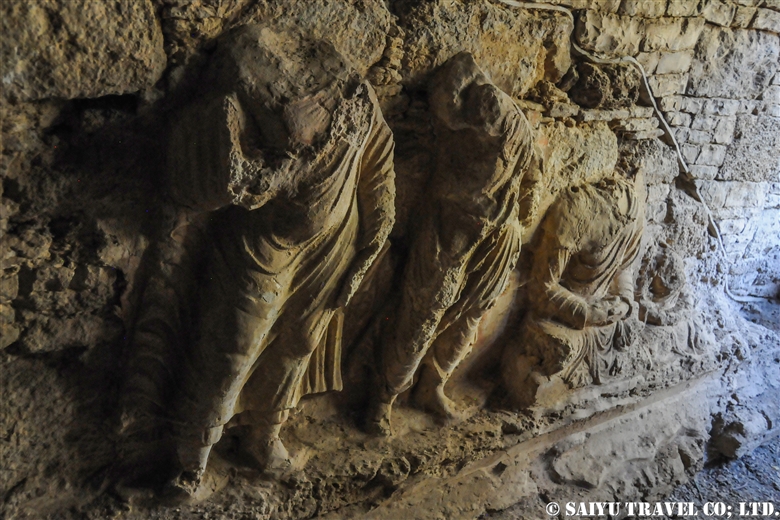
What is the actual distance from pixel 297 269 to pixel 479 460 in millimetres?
1673

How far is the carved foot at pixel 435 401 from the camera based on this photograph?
10.9ft

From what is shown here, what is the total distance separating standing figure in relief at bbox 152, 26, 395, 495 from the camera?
2.11 meters

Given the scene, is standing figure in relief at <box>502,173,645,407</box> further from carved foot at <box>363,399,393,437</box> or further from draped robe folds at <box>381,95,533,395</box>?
carved foot at <box>363,399,393,437</box>

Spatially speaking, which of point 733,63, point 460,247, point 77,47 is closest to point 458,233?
point 460,247

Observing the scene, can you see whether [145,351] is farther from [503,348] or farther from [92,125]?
[503,348]

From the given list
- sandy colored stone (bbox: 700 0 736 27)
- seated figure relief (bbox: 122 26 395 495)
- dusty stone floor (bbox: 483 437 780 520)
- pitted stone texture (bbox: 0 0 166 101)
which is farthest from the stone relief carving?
dusty stone floor (bbox: 483 437 780 520)

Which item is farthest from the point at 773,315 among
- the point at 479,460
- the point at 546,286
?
the point at 479,460

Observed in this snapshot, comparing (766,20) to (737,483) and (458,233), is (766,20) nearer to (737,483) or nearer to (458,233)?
(458,233)

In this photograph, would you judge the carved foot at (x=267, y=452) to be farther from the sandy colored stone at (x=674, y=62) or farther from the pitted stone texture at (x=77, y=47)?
the sandy colored stone at (x=674, y=62)

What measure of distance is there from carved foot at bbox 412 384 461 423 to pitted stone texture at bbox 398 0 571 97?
1524 mm

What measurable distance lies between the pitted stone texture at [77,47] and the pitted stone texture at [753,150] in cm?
386

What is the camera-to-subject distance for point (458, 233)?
2.82 meters

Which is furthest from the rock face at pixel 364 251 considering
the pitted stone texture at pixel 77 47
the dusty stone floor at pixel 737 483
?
the dusty stone floor at pixel 737 483

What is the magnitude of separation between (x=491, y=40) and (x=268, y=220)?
4.33 feet
